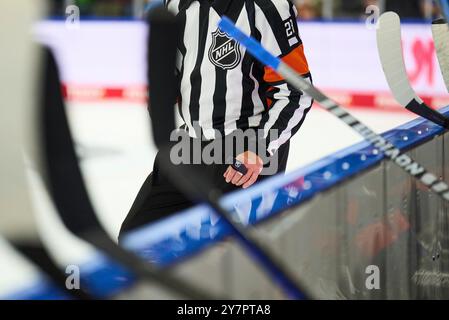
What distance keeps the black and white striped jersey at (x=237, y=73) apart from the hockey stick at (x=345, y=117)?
0.09 ft

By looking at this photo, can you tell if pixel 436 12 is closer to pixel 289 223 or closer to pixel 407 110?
pixel 407 110

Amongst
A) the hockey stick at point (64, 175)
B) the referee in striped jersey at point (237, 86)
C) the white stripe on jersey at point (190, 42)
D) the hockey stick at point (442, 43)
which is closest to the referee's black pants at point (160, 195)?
the referee in striped jersey at point (237, 86)

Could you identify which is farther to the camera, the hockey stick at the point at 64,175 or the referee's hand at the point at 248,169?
the referee's hand at the point at 248,169

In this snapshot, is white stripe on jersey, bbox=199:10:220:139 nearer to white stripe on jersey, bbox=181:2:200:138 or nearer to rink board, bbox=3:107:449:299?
white stripe on jersey, bbox=181:2:200:138

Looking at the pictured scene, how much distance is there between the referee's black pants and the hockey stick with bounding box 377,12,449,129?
210mm

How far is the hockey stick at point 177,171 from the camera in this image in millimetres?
847

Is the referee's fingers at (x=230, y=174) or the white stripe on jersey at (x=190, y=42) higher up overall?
the white stripe on jersey at (x=190, y=42)

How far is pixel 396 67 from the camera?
129cm

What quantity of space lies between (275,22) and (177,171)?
0.44m

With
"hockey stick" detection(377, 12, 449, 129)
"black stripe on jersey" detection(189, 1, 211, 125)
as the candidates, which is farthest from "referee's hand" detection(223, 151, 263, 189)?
"hockey stick" detection(377, 12, 449, 129)

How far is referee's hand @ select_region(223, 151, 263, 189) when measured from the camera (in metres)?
1.29

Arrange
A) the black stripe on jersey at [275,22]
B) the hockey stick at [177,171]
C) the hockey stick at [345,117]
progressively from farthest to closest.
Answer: the black stripe on jersey at [275,22], the hockey stick at [345,117], the hockey stick at [177,171]

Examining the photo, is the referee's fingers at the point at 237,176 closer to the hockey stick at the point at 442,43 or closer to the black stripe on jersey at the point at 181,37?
the black stripe on jersey at the point at 181,37

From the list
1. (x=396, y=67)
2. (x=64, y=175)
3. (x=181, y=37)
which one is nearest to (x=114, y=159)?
(x=181, y=37)
